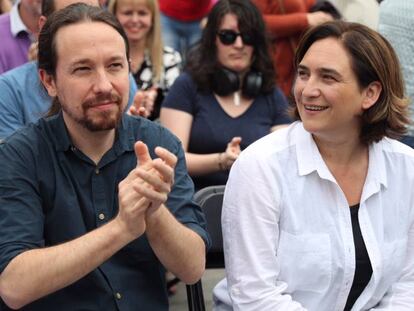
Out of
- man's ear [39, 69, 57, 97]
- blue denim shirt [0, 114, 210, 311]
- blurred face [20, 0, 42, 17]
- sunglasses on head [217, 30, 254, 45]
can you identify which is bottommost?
blue denim shirt [0, 114, 210, 311]

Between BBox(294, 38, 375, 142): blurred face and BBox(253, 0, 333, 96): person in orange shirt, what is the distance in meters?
2.46

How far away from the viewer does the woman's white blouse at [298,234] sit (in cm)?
260

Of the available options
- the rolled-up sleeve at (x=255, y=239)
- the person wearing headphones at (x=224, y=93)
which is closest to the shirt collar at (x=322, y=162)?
the rolled-up sleeve at (x=255, y=239)

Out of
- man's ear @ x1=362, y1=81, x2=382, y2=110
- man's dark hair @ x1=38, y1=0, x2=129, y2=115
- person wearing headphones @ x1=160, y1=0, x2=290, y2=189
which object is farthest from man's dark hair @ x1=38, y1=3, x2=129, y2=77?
person wearing headphones @ x1=160, y1=0, x2=290, y2=189

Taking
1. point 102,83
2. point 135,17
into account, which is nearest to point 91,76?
point 102,83

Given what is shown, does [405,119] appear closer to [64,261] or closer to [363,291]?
[363,291]

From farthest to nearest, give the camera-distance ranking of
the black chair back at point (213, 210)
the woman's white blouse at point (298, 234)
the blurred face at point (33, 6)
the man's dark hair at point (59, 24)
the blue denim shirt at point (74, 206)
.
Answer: the blurred face at point (33, 6)
the black chair back at point (213, 210)
the woman's white blouse at point (298, 234)
the man's dark hair at point (59, 24)
the blue denim shirt at point (74, 206)

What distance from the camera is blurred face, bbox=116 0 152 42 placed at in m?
4.81

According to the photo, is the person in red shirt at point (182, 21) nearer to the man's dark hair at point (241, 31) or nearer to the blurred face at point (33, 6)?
the man's dark hair at point (241, 31)

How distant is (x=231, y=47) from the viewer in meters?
A: 4.27

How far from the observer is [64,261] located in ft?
7.26

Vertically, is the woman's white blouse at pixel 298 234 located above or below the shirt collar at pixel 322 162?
below

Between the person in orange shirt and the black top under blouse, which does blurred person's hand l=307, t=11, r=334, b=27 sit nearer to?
the person in orange shirt

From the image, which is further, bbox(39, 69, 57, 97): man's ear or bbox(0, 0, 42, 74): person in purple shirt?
bbox(0, 0, 42, 74): person in purple shirt
